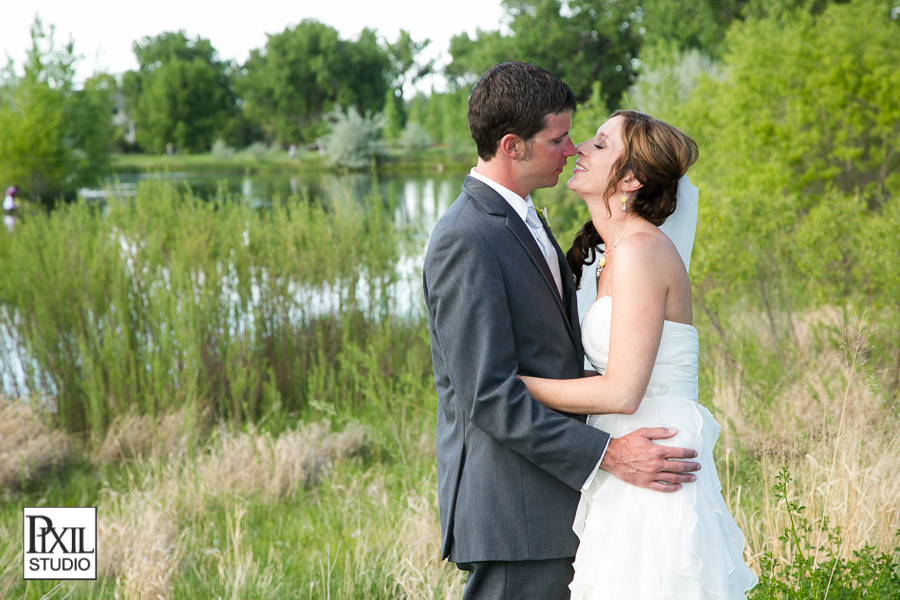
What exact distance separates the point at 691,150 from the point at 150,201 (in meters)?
6.28

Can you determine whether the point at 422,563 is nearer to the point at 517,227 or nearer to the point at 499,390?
the point at 499,390

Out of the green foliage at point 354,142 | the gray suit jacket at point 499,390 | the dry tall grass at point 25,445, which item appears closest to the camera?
the gray suit jacket at point 499,390

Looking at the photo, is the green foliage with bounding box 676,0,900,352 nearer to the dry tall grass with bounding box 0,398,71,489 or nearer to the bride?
the bride

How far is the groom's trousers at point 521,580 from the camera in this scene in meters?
1.98

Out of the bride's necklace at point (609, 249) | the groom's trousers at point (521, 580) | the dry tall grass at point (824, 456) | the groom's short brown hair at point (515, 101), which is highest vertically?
the groom's short brown hair at point (515, 101)

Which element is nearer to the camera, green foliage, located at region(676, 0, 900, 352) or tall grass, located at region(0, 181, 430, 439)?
tall grass, located at region(0, 181, 430, 439)

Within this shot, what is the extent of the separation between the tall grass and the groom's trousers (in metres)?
3.98

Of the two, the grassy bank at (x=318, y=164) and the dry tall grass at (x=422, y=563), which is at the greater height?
the grassy bank at (x=318, y=164)

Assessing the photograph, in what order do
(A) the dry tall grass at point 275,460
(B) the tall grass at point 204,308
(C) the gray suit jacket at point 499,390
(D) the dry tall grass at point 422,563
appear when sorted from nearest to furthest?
(C) the gray suit jacket at point 499,390, (D) the dry tall grass at point 422,563, (A) the dry tall grass at point 275,460, (B) the tall grass at point 204,308

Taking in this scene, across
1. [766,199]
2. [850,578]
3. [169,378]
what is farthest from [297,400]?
[850,578]

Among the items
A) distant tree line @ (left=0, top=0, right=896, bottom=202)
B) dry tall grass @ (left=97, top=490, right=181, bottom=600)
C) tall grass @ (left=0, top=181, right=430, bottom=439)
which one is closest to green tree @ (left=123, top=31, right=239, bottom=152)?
distant tree line @ (left=0, top=0, right=896, bottom=202)

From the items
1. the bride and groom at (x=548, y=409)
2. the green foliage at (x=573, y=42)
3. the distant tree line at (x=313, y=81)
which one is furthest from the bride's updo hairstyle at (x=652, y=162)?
the green foliage at (x=573, y=42)

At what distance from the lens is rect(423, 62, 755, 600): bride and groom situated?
6.15 feet

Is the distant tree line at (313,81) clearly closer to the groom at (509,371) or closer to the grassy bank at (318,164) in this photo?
the grassy bank at (318,164)
